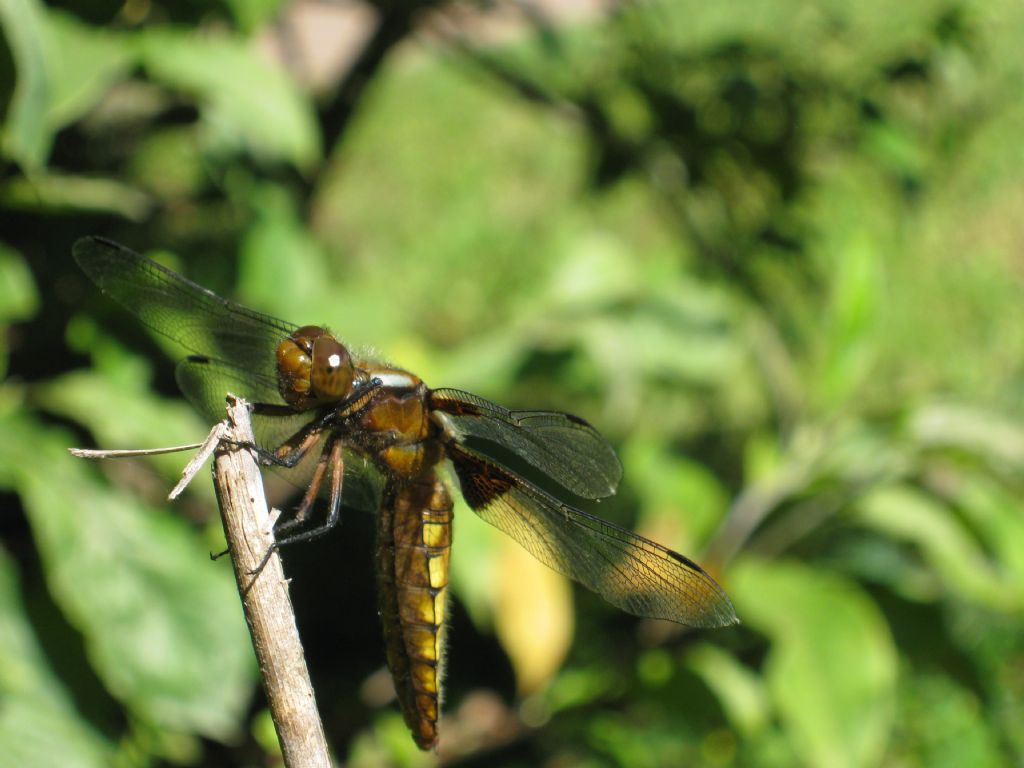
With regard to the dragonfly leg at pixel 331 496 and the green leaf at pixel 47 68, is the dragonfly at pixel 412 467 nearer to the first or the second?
the dragonfly leg at pixel 331 496

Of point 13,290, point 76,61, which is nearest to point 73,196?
point 13,290

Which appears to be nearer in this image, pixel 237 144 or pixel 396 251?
pixel 237 144

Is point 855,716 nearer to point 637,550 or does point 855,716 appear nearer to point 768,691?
point 768,691

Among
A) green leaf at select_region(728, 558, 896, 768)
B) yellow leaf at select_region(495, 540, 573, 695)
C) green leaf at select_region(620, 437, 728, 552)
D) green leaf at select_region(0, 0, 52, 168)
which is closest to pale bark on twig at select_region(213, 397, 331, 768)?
green leaf at select_region(0, 0, 52, 168)

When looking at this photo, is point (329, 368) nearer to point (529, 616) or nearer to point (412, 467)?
point (412, 467)

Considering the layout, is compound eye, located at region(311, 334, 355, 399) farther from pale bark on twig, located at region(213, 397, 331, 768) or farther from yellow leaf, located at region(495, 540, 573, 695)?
yellow leaf, located at region(495, 540, 573, 695)

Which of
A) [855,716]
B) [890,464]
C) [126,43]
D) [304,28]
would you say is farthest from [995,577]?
[304,28]
